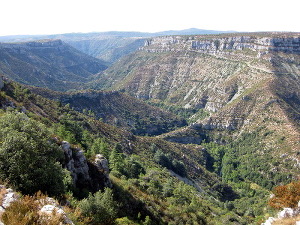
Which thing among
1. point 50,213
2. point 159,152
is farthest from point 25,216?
point 159,152

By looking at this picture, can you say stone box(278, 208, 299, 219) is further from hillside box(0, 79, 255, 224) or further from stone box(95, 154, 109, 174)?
stone box(95, 154, 109, 174)

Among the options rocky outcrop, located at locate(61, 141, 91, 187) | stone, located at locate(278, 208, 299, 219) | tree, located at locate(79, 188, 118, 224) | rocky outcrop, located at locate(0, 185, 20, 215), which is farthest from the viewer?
rocky outcrop, located at locate(61, 141, 91, 187)

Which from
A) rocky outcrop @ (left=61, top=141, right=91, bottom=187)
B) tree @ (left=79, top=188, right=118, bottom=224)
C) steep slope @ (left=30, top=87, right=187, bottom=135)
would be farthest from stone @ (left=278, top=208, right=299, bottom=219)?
steep slope @ (left=30, top=87, right=187, bottom=135)

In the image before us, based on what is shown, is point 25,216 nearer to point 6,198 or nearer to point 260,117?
point 6,198

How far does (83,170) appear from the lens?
26.8 metres

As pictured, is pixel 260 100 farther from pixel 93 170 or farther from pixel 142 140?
pixel 93 170

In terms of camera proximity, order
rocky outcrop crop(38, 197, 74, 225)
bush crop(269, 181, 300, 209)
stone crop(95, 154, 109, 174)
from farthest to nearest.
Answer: stone crop(95, 154, 109, 174) → bush crop(269, 181, 300, 209) → rocky outcrop crop(38, 197, 74, 225)

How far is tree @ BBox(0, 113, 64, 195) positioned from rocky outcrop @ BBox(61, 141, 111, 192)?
703 cm

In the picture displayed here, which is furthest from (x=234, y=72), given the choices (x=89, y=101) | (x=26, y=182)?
(x=26, y=182)

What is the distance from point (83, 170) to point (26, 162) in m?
11.7

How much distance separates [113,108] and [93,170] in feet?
432

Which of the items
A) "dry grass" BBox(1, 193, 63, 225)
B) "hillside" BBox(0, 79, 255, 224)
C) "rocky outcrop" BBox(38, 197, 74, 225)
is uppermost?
"dry grass" BBox(1, 193, 63, 225)

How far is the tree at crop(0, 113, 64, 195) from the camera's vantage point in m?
14.9

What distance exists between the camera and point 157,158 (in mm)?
79250
